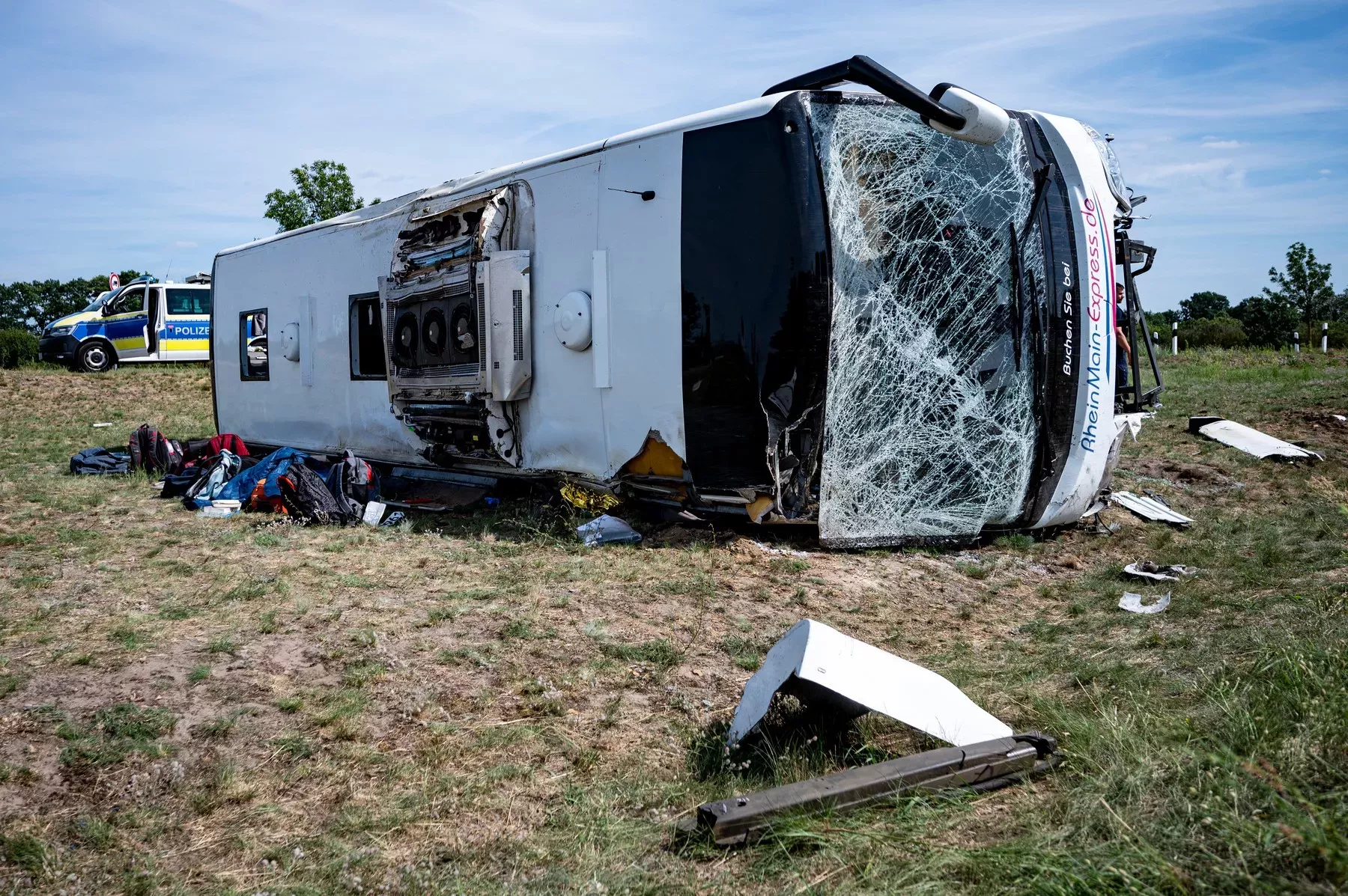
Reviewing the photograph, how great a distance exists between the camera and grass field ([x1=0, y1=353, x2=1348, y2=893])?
235 cm

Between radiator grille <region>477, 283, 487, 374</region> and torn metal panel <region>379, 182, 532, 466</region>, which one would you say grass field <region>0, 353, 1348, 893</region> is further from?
radiator grille <region>477, 283, 487, 374</region>

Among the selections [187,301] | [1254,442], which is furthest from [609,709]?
[187,301]

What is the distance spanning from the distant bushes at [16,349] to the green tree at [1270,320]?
119ft

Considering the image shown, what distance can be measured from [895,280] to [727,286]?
983 millimetres

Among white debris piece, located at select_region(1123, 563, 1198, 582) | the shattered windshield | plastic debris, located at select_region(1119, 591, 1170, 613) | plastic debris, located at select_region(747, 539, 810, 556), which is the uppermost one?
the shattered windshield

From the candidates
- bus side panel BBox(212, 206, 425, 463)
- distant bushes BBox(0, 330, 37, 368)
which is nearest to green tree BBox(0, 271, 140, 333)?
distant bushes BBox(0, 330, 37, 368)

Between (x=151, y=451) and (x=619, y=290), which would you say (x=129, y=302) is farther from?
(x=619, y=290)

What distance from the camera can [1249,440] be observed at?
8.95 m

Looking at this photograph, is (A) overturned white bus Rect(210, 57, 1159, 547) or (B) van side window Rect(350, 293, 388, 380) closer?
(A) overturned white bus Rect(210, 57, 1159, 547)

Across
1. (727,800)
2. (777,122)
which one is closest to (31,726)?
(727,800)

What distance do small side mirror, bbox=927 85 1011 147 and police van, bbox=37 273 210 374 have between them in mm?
18504

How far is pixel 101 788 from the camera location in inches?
112

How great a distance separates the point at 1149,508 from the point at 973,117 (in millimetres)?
3409

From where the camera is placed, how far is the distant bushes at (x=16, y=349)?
2159cm
